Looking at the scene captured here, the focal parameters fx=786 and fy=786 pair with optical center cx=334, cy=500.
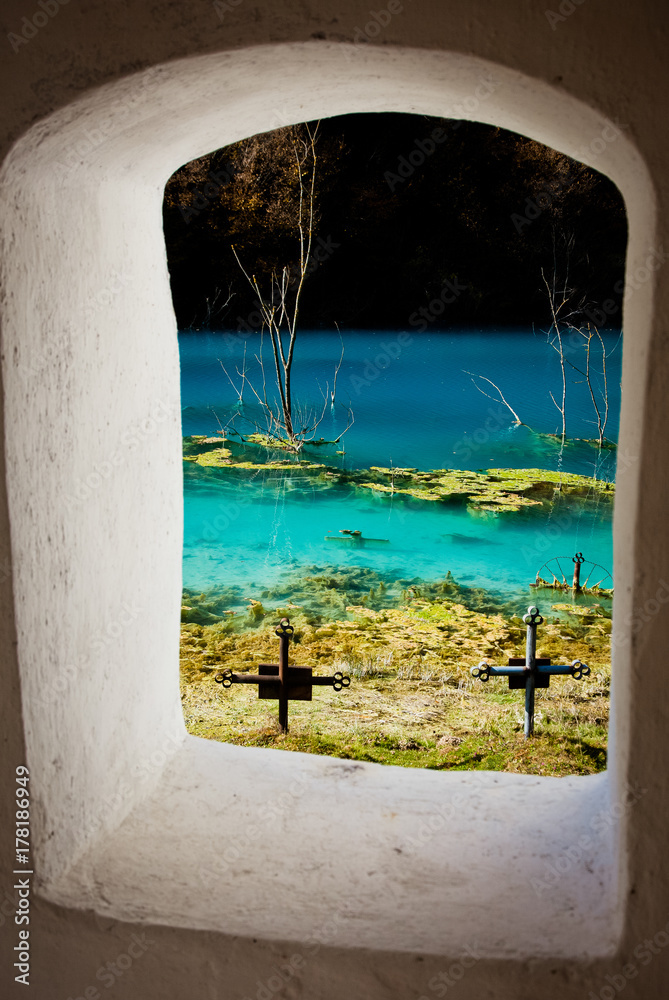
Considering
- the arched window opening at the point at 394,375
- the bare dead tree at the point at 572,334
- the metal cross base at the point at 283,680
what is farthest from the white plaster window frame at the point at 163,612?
the bare dead tree at the point at 572,334

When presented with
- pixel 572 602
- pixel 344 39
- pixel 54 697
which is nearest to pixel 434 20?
pixel 344 39

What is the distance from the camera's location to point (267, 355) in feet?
21.3

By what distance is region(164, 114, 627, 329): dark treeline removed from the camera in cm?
596

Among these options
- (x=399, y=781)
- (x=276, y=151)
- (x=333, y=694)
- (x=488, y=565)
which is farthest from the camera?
(x=276, y=151)

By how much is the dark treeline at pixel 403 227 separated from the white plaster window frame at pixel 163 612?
5011 mm

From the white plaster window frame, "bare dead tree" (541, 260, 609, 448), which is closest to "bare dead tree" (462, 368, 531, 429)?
→ "bare dead tree" (541, 260, 609, 448)

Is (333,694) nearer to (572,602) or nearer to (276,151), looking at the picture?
(572,602)

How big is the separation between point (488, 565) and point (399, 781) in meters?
4.32

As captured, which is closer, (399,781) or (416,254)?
(399,781)

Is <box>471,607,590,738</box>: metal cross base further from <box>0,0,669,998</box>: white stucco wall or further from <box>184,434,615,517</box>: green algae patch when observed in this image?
<box>184,434,615,517</box>: green algae patch

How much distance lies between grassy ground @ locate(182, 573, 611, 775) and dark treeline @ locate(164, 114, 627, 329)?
2.29 metres

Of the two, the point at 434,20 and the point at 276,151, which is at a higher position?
the point at 276,151

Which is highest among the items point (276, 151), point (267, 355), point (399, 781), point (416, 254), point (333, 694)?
point (276, 151)

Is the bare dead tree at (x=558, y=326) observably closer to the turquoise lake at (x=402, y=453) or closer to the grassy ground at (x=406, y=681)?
the turquoise lake at (x=402, y=453)
